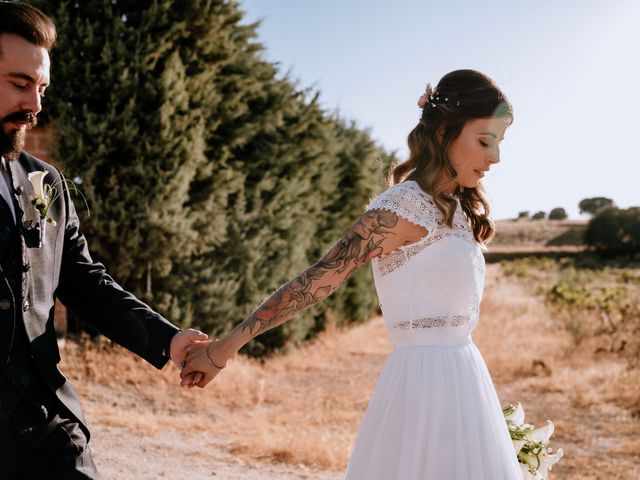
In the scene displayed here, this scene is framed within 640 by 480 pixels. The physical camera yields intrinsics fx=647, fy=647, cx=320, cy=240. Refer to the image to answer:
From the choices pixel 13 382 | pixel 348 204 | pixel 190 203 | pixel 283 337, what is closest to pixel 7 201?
pixel 13 382

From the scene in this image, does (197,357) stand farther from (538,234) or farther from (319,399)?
(538,234)

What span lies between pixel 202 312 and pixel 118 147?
2.38 m

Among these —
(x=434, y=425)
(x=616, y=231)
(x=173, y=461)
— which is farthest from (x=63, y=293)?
(x=616, y=231)

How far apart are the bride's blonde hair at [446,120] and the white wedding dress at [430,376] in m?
0.07

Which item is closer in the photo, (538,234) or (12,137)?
(12,137)

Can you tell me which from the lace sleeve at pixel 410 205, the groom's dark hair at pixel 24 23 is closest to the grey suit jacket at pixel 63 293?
the groom's dark hair at pixel 24 23

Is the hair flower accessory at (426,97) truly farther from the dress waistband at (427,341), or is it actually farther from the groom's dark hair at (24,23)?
the groom's dark hair at (24,23)

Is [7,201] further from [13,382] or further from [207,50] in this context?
[207,50]

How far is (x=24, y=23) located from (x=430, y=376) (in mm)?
1917

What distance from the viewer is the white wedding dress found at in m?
2.29

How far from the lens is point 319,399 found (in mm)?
8422

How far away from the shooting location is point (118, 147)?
283 inches

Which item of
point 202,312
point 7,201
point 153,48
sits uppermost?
point 153,48

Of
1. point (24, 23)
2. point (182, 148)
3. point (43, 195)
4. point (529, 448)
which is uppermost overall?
point (182, 148)
